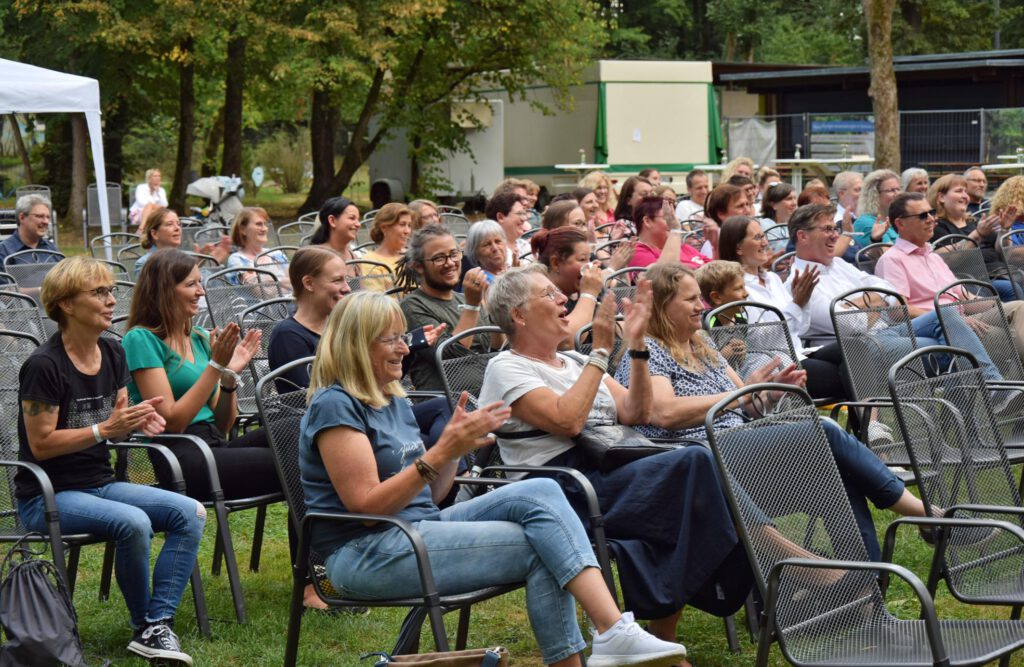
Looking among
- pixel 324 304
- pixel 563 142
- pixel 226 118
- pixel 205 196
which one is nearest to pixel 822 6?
pixel 563 142

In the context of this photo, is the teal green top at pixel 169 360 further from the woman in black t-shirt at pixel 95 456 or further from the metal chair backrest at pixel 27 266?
the metal chair backrest at pixel 27 266

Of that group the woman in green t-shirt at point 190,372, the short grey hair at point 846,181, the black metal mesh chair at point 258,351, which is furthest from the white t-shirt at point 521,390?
the short grey hair at point 846,181

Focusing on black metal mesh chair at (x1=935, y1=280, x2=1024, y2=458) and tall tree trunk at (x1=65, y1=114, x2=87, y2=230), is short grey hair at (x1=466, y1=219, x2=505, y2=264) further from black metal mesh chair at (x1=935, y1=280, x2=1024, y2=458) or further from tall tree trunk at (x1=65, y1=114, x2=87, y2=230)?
tall tree trunk at (x1=65, y1=114, x2=87, y2=230)

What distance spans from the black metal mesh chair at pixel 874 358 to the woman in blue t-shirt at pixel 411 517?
1874 mm

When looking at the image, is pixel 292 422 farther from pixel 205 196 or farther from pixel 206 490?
pixel 205 196

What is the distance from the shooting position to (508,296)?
14.5 feet

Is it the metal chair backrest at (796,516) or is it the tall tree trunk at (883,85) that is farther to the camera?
the tall tree trunk at (883,85)

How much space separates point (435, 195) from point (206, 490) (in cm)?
2405

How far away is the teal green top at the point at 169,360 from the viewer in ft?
15.6

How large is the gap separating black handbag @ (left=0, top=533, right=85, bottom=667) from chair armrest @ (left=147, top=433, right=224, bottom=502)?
719mm

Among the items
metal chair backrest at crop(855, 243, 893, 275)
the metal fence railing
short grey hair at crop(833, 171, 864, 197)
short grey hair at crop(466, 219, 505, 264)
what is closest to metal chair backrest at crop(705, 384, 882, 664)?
short grey hair at crop(466, 219, 505, 264)

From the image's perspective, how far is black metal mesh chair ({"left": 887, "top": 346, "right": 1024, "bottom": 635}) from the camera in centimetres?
394

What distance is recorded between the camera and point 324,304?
531 cm

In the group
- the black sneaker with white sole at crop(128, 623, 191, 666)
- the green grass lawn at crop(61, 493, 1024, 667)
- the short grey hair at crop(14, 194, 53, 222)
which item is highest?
the short grey hair at crop(14, 194, 53, 222)
